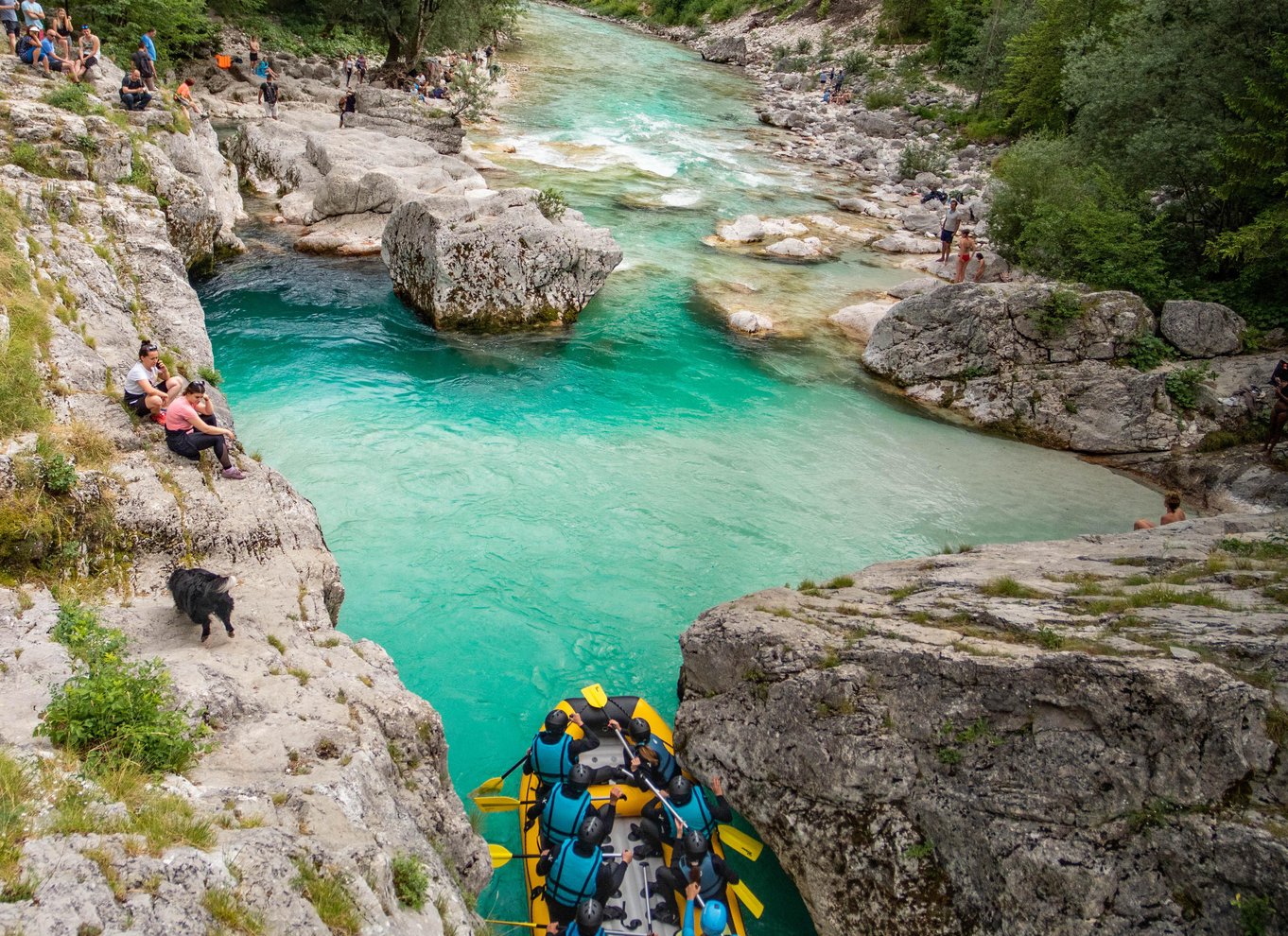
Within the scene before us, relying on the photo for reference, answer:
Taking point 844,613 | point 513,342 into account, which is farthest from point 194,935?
point 513,342

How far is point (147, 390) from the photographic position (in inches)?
407

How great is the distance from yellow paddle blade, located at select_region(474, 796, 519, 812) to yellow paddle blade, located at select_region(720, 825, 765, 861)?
2571 mm

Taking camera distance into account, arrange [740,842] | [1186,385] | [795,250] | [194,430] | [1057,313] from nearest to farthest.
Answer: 1. [740,842]
2. [194,430]
3. [1186,385]
4. [1057,313]
5. [795,250]

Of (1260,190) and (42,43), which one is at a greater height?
(1260,190)

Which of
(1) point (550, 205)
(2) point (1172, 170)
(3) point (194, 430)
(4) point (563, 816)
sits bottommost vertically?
(4) point (563, 816)

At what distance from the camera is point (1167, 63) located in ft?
66.3

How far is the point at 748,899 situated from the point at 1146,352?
14.9m

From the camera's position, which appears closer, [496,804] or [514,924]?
[514,924]

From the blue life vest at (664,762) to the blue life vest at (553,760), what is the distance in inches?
38.6

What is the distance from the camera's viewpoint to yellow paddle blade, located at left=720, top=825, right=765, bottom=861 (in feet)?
31.2

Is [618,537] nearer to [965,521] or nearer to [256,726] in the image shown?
[965,521]

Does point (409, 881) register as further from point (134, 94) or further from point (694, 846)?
point (134, 94)

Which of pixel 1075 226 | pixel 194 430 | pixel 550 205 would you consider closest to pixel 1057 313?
pixel 1075 226

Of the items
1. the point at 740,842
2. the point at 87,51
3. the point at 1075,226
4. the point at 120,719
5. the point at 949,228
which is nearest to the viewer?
the point at 120,719
